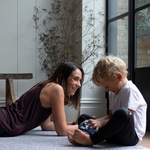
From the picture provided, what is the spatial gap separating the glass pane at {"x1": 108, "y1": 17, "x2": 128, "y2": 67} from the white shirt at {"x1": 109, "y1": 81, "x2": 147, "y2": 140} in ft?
4.97

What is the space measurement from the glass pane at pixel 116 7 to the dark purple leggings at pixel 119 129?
6.52 ft

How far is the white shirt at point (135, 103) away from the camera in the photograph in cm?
146

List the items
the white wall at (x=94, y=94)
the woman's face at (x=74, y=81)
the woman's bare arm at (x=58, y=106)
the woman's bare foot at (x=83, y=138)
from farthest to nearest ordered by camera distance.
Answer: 1. the white wall at (x=94, y=94)
2. the woman's face at (x=74, y=81)
3. the woman's bare arm at (x=58, y=106)
4. the woman's bare foot at (x=83, y=138)

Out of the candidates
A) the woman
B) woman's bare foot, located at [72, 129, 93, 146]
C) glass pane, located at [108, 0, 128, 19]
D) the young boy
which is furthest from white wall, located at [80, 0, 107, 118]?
woman's bare foot, located at [72, 129, 93, 146]

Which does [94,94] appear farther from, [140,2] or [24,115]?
[24,115]

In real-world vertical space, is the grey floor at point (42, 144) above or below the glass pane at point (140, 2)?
below

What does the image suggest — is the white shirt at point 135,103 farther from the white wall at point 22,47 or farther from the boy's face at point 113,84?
the white wall at point 22,47

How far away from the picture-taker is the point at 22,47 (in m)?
3.46

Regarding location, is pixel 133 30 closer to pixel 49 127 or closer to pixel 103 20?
pixel 103 20

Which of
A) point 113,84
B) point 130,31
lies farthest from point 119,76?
point 130,31

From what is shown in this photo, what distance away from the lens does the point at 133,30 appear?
2.83 metres

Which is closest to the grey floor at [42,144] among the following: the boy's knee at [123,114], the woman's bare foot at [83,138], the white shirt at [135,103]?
the woman's bare foot at [83,138]

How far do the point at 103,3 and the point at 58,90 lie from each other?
2.12 m

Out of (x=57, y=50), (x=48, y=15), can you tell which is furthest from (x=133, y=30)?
(x=48, y=15)
